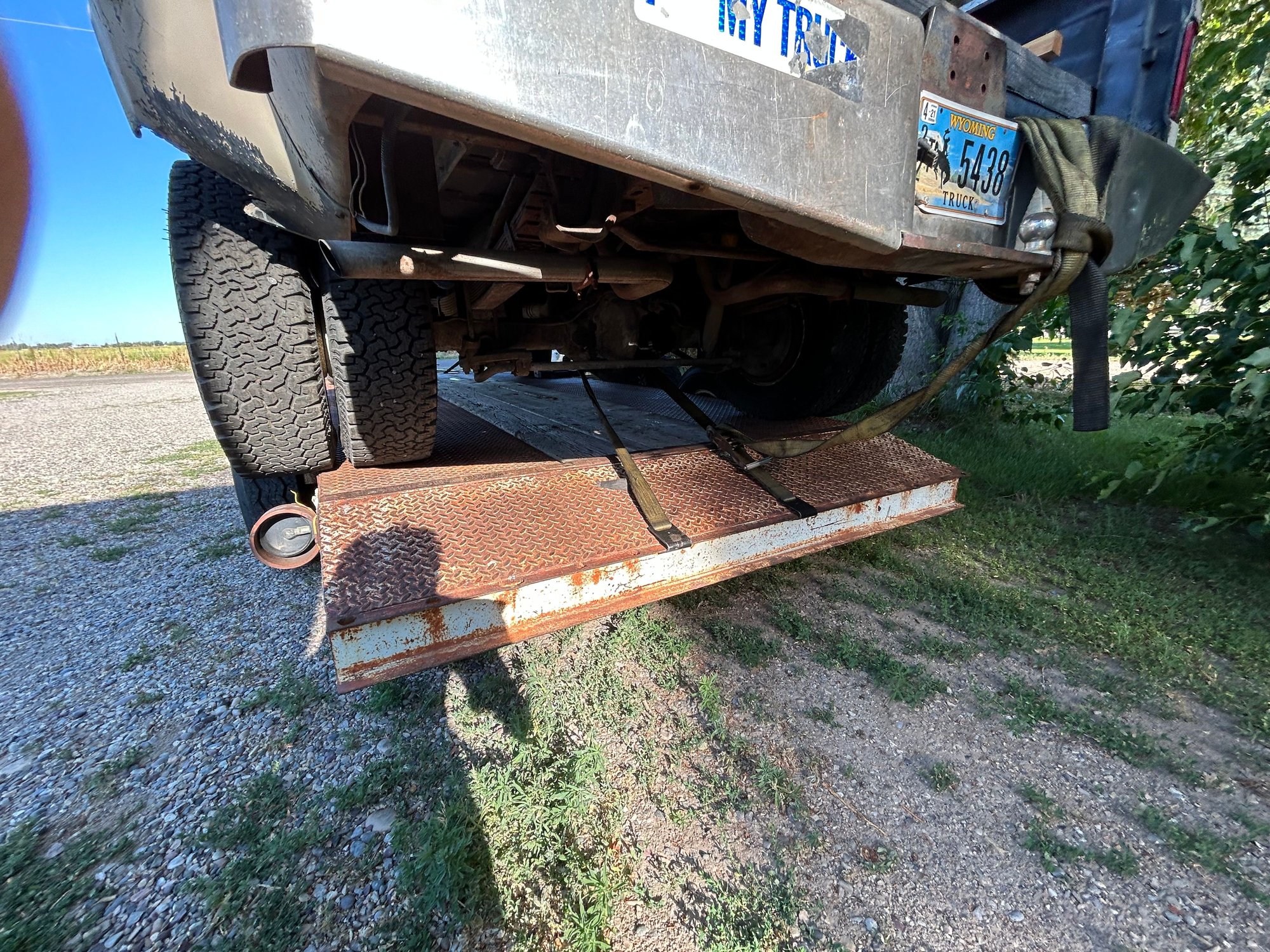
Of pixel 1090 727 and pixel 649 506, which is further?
pixel 649 506

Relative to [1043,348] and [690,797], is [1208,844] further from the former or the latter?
[1043,348]

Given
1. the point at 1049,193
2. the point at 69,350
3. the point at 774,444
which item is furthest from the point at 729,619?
the point at 69,350

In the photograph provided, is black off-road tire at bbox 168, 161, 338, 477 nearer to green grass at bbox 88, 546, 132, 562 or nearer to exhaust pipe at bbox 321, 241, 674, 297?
exhaust pipe at bbox 321, 241, 674, 297

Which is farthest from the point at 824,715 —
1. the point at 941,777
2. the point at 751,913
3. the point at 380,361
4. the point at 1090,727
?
the point at 380,361

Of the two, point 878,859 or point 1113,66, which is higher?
point 1113,66

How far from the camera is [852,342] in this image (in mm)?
2480

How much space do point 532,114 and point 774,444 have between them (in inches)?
59.4

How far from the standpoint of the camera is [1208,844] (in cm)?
108

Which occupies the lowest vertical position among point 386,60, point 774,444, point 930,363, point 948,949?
point 948,949

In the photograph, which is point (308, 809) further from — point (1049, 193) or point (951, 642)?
point (1049, 193)

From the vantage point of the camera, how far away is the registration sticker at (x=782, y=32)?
726 mm

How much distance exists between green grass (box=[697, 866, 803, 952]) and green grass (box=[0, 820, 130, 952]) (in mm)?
1134

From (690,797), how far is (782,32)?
1.49m

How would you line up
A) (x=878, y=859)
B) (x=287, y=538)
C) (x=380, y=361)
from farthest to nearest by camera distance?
(x=287, y=538), (x=380, y=361), (x=878, y=859)
